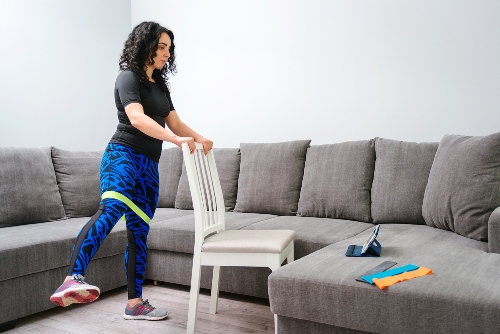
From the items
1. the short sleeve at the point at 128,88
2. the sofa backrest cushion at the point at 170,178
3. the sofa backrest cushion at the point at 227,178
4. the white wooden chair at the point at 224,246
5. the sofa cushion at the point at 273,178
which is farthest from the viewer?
the sofa backrest cushion at the point at 170,178

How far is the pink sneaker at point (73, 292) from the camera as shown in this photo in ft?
6.02

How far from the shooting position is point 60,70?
149 inches

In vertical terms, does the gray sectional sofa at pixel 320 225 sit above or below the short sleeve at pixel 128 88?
below

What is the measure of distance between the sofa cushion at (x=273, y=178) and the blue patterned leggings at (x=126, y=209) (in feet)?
3.04

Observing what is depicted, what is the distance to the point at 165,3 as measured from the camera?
4.13 meters

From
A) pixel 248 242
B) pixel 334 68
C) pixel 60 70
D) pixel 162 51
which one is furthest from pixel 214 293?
pixel 60 70

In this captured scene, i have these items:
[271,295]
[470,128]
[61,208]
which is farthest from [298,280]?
[61,208]

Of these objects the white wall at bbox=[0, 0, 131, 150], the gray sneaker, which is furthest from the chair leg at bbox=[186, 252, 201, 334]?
the white wall at bbox=[0, 0, 131, 150]

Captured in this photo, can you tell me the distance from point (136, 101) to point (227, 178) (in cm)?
127

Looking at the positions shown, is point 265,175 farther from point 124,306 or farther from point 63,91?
point 63,91

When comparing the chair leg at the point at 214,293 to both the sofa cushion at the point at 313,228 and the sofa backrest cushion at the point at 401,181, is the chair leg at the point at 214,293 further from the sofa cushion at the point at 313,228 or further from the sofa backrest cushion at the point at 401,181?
the sofa backrest cushion at the point at 401,181

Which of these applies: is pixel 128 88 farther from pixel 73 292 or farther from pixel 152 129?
pixel 73 292

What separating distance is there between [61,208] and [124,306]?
35.0 inches

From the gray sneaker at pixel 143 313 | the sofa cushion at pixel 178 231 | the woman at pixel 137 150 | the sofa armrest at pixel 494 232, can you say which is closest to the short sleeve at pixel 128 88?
the woman at pixel 137 150
